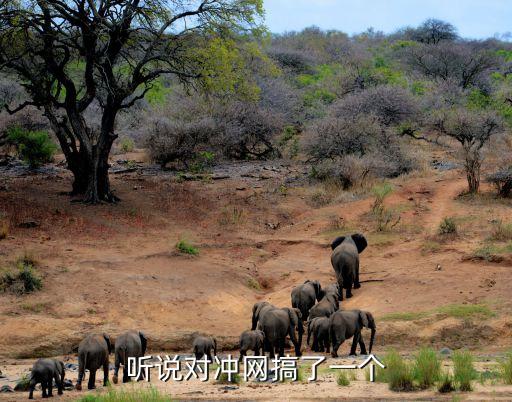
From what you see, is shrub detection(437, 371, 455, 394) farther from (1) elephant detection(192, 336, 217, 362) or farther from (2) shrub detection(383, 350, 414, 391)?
(1) elephant detection(192, 336, 217, 362)

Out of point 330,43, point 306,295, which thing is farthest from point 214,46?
point 330,43

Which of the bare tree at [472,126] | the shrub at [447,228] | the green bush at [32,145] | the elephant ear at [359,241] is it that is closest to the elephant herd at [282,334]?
the elephant ear at [359,241]

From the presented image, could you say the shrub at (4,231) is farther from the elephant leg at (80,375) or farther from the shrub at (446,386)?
the shrub at (446,386)

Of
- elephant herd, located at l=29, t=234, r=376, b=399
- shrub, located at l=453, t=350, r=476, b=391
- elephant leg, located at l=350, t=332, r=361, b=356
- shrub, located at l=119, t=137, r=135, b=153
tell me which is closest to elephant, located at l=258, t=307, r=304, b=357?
elephant herd, located at l=29, t=234, r=376, b=399

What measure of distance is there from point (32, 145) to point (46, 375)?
21570 millimetres

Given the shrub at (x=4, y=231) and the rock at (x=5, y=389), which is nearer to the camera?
the rock at (x=5, y=389)

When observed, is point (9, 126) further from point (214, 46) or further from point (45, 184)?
point (214, 46)

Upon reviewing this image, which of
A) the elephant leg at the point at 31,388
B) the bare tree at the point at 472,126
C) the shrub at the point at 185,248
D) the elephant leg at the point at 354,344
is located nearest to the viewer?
the elephant leg at the point at 31,388

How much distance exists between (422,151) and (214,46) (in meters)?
12.8

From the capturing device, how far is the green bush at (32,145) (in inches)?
1197

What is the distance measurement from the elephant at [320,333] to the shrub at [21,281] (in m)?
Result: 5.93

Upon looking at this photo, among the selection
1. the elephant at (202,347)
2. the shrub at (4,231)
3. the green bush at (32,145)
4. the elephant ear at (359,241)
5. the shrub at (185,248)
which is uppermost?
the green bush at (32,145)

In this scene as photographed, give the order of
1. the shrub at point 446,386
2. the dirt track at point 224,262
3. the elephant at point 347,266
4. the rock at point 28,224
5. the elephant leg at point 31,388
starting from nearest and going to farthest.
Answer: the shrub at point 446,386, the elephant leg at point 31,388, the dirt track at point 224,262, the elephant at point 347,266, the rock at point 28,224

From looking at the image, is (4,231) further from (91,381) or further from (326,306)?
(91,381)
